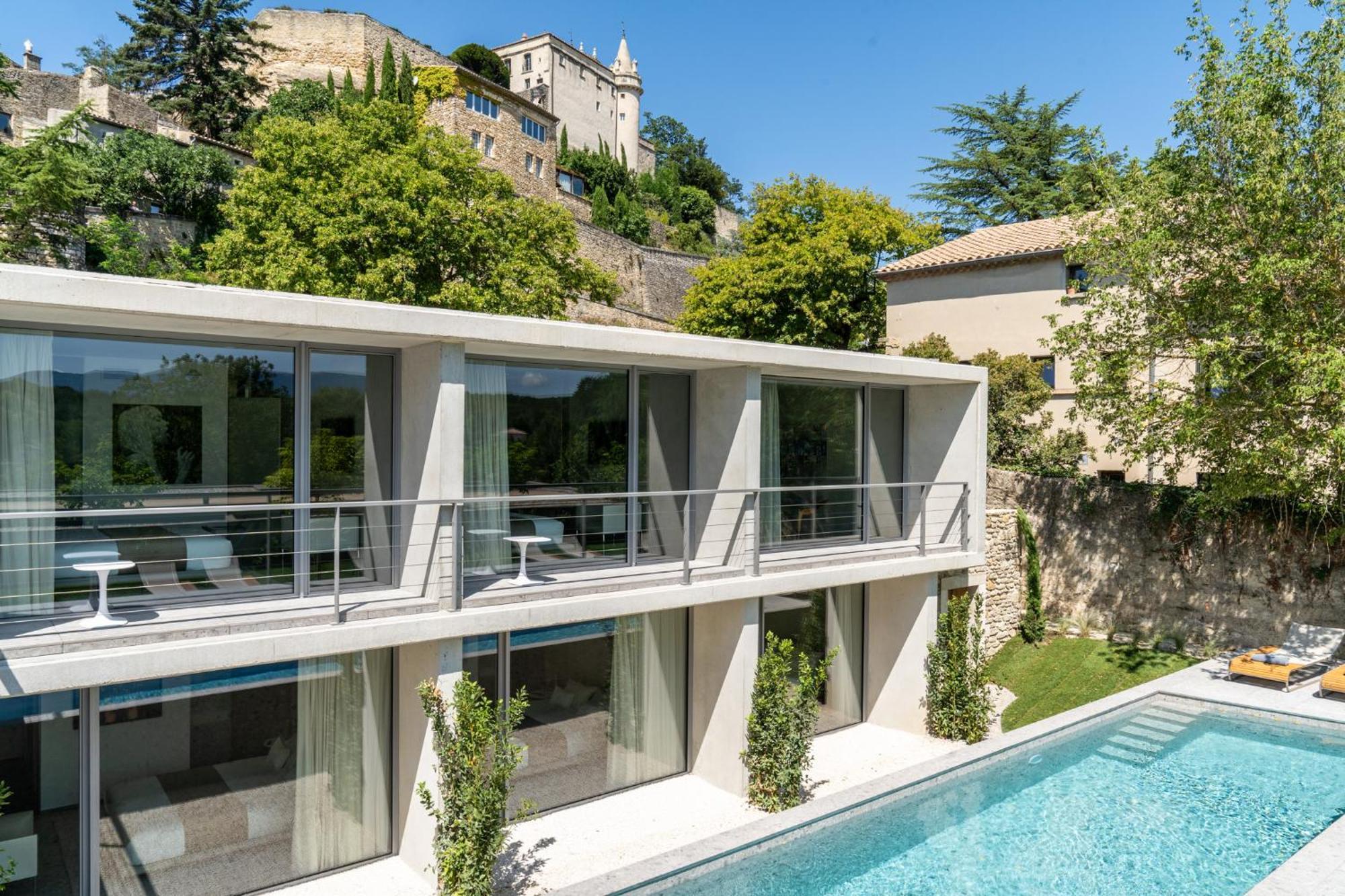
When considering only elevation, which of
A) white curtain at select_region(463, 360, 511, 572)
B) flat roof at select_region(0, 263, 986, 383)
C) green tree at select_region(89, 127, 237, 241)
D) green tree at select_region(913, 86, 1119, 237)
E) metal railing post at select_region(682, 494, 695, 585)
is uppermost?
green tree at select_region(913, 86, 1119, 237)

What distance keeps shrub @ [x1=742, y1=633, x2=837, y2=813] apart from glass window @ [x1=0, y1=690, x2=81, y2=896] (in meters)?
6.94

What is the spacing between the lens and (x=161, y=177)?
32.6m

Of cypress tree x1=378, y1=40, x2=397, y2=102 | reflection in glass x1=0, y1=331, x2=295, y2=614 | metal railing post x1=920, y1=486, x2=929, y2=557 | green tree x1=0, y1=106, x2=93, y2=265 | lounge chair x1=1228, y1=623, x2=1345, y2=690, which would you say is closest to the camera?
reflection in glass x1=0, y1=331, x2=295, y2=614

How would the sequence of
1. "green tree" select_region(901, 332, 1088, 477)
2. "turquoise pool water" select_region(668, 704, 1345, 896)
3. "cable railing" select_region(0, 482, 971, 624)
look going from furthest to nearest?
"green tree" select_region(901, 332, 1088, 477), "turquoise pool water" select_region(668, 704, 1345, 896), "cable railing" select_region(0, 482, 971, 624)

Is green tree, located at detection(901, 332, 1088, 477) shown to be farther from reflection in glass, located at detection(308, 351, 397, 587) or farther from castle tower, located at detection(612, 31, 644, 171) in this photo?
castle tower, located at detection(612, 31, 644, 171)

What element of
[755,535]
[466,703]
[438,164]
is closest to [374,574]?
[466,703]

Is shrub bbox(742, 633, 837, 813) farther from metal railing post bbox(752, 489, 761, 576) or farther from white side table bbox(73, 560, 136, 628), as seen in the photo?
white side table bbox(73, 560, 136, 628)

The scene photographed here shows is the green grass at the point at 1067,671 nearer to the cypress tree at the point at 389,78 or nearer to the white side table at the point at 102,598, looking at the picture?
the white side table at the point at 102,598

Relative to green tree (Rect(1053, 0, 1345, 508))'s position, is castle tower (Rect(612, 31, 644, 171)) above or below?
above

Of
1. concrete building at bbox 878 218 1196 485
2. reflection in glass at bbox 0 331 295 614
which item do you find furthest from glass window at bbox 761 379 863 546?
concrete building at bbox 878 218 1196 485

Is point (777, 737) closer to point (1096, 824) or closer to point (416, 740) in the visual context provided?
point (1096, 824)

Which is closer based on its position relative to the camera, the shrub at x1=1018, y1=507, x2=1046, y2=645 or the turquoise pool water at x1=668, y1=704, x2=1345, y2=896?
the turquoise pool water at x1=668, y1=704, x2=1345, y2=896

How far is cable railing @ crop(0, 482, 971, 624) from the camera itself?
7.45 m

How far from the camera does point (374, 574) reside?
9.20m
